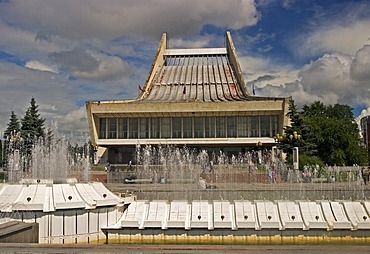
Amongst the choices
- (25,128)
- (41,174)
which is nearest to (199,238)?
(41,174)

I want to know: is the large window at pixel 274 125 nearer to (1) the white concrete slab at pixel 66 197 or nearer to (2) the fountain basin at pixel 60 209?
(2) the fountain basin at pixel 60 209

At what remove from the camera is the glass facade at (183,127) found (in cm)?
4434

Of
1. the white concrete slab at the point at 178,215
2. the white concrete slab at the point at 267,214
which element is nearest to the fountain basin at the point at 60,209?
the white concrete slab at the point at 178,215

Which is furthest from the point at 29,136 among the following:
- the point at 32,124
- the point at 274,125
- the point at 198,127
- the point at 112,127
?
the point at 274,125

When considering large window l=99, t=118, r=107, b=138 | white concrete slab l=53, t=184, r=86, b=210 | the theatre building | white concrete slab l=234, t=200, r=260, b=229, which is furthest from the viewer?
large window l=99, t=118, r=107, b=138

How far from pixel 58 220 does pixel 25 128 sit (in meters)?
A: 31.0

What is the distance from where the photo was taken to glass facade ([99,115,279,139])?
145ft

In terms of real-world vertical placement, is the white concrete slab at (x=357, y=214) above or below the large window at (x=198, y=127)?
below

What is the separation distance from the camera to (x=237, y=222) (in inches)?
497

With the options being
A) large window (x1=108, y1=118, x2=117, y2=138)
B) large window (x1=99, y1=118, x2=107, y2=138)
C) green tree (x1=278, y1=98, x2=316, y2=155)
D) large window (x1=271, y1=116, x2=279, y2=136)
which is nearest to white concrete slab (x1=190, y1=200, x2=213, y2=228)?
green tree (x1=278, y1=98, x2=316, y2=155)

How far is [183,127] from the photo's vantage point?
148 feet

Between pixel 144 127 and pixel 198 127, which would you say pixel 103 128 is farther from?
pixel 198 127

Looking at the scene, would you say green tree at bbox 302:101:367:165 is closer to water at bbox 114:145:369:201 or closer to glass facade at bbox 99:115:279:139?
water at bbox 114:145:369:201

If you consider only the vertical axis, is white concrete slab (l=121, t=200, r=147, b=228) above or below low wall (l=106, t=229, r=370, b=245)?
above
